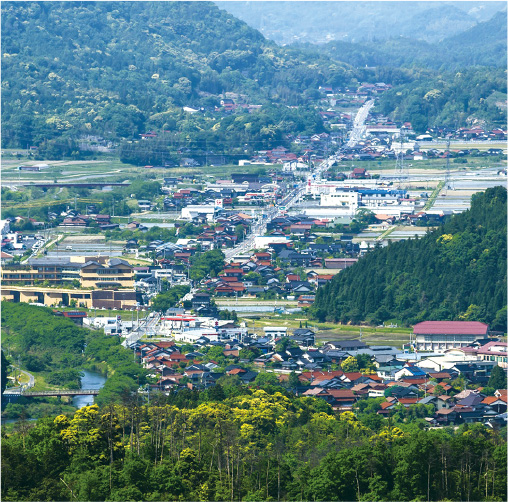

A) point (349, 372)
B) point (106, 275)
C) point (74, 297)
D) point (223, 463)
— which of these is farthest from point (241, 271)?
point (223, 463)

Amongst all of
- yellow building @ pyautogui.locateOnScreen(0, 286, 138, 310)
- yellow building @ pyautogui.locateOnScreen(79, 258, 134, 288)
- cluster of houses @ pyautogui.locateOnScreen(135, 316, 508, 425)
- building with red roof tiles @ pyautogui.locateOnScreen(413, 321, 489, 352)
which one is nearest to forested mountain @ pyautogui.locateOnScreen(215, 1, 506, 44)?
yellow building @ pyautogui.locateOnScreen(79, 258, 134, 288)

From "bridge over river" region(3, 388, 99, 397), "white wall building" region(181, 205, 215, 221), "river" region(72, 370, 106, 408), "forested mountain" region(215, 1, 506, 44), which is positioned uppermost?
"forested mountain" region(215, 1, 506, 44)

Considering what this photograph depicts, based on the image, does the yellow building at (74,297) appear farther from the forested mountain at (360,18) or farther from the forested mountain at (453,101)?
the forested mountain at (360,18)

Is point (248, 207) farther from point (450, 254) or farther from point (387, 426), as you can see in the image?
point (387, 426)

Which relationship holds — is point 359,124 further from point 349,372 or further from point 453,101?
point 349,372

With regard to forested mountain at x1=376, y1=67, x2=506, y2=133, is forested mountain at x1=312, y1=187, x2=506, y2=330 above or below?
below

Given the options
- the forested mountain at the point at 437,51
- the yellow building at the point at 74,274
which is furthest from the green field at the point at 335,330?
the forested mountain at the point at 437,51

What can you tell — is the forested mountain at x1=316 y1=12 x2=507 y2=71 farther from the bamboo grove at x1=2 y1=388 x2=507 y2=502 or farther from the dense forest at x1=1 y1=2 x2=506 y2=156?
the bamboo grove at x1=2 y1=388 x2=507 y2=502
